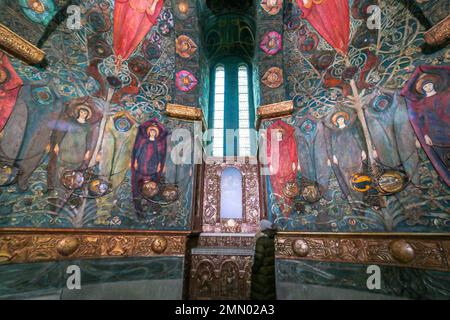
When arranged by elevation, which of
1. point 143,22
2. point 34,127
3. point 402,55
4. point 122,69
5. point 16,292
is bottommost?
point 16,292

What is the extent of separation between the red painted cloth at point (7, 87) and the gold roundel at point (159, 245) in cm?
351

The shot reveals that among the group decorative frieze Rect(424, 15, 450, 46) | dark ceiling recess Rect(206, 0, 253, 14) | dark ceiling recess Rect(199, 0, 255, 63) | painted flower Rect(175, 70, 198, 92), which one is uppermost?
dark ceiling recess Rect(206, 0, 253, 14)

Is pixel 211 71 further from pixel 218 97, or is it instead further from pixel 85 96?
pixel 85 96

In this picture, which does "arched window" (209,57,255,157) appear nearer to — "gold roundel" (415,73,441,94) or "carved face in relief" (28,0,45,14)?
"gold roundel" (415,73,441,94)

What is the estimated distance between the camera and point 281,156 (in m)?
4.83

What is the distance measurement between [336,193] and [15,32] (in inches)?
281

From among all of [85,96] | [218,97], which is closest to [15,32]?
[85,96]

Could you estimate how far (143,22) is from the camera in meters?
4.99

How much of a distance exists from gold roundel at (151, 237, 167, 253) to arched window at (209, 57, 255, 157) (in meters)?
3.37

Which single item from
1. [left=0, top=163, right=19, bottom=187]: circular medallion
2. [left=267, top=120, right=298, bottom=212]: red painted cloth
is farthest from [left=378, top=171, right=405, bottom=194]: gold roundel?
[left=0, top=163, right=19, bottom=187]: circular medallion

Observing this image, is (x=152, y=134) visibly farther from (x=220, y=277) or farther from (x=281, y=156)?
(x=220, y=277)

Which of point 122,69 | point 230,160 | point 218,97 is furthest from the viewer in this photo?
point 218,97

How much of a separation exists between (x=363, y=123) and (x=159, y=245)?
524 centimetres

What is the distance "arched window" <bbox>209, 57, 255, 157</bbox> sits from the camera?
671 cm
